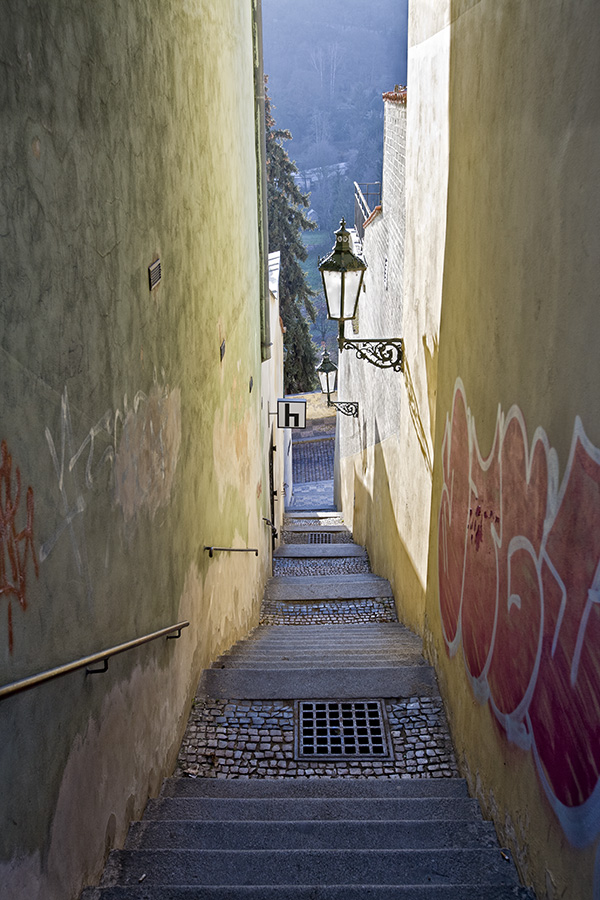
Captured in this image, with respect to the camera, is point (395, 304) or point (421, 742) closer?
point (421, 742)

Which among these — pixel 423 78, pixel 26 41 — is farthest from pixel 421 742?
pixel 423 78

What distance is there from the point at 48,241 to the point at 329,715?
12.7 ft

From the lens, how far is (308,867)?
337 cm

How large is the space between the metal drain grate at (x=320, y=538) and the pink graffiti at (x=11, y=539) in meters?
14.8

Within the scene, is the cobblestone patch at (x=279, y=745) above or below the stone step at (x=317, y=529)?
above

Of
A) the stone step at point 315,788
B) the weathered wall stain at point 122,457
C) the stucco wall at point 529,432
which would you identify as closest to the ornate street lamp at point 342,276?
the stucco wall at point 529,432

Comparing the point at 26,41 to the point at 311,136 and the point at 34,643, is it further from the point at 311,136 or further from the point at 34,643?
the point at 311,136

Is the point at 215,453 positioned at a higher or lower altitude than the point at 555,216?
lower

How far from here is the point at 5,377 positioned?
6.86 ft

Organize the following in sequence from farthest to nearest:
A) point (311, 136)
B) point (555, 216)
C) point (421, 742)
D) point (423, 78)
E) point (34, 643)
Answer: point (311, 136), point (423, 78), point (421, 742), point (555, 216), point (34, 643)

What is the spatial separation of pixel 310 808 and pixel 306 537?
43.6ft

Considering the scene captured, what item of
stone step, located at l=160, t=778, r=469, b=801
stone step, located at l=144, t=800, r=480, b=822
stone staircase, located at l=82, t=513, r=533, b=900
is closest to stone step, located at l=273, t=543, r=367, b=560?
stone staircase, located at l=82, t=513, r=533, b=900

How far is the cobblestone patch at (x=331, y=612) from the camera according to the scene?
8867mm

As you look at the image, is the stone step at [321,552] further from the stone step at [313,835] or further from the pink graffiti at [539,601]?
the stone step at [313,835]
